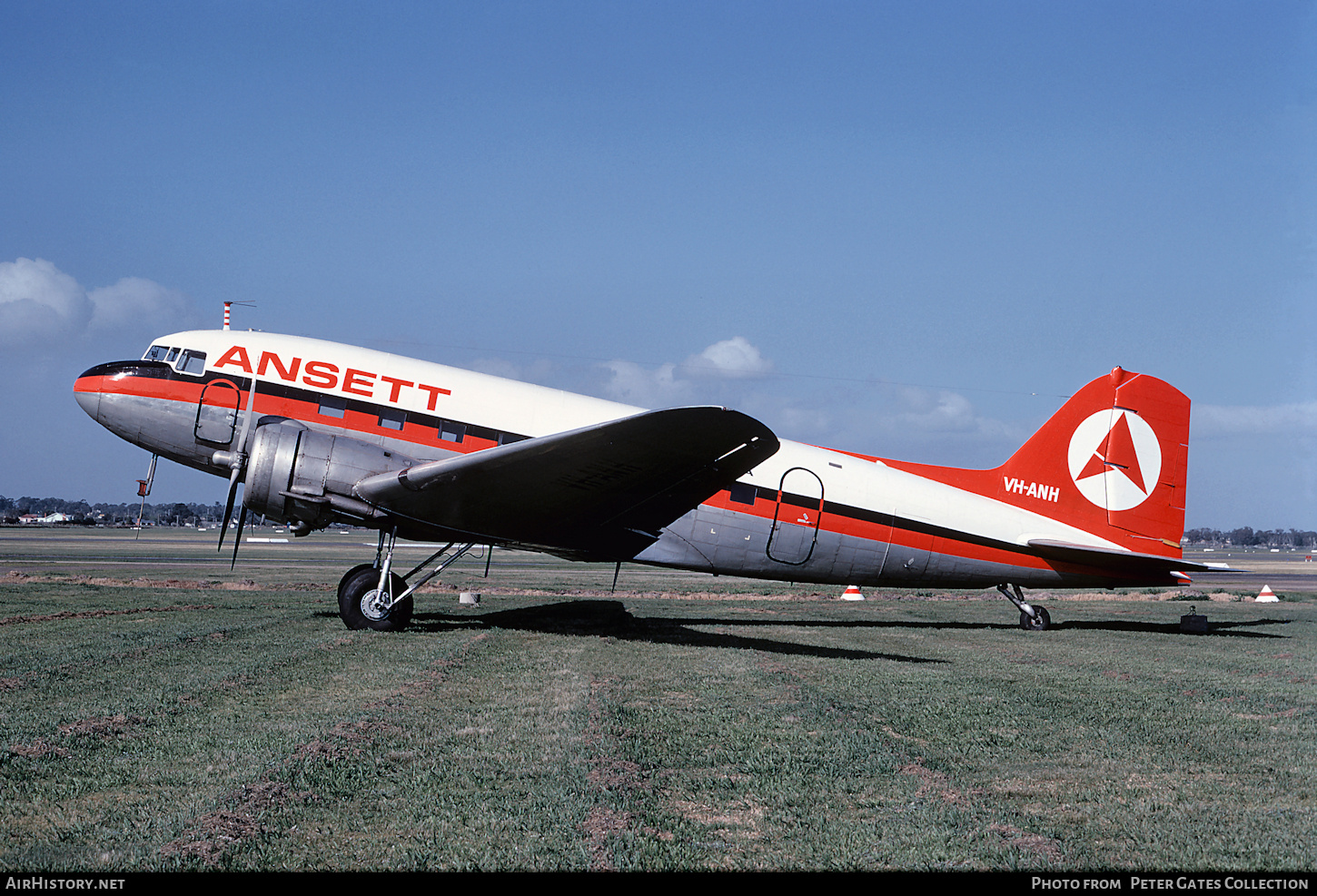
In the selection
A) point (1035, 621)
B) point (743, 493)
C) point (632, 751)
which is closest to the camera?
point (632, 751)

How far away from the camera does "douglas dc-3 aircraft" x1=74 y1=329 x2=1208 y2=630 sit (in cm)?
1138

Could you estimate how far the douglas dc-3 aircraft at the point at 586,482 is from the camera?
37.3 feet

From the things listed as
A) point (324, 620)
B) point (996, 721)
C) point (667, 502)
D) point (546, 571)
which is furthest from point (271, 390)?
point (546, 571)

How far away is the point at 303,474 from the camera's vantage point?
1171 centimetres

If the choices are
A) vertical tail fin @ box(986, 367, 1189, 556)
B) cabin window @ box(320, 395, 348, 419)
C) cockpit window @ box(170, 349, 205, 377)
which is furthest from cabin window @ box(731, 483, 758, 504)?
cockpit window @ box(170, 349, 205, 377)

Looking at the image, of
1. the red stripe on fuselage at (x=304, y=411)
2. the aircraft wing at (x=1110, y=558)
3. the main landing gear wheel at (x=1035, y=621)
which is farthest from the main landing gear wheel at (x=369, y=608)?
the main landing gear wheel at (x=1035, y=621)

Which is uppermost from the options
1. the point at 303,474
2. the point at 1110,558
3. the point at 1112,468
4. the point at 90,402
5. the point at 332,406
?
the point at 1112,468

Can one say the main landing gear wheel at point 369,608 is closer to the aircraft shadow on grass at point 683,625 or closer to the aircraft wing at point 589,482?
the aircraft shadow on grass at point 683,625

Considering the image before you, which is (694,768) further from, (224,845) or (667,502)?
(667,502)

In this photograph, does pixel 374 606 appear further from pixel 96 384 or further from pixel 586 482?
pixel 96 384

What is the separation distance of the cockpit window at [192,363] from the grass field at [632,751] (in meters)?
3.60

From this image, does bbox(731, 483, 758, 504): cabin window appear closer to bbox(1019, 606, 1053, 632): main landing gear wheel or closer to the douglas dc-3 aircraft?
the douglas dc-3 aircraft

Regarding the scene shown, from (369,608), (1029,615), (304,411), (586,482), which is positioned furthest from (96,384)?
(1029,615)

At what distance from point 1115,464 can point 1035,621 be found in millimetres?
3261
